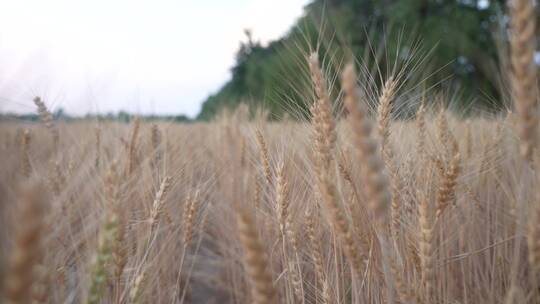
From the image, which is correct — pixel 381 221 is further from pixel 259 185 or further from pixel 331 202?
pixel 259 185

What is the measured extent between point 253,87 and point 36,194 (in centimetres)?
2132

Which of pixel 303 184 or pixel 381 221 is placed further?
pixel 303 184

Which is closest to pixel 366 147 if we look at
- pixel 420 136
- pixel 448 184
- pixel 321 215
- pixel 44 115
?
pixel 448 184

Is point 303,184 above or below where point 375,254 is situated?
above

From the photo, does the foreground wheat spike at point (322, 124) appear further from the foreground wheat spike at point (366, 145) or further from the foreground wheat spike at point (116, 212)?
the foreground wheat spike at point (116, 212)

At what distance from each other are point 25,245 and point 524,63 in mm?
749

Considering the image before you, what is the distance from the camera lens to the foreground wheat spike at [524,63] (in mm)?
615

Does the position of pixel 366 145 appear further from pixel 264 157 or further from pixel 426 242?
pixel 264 157

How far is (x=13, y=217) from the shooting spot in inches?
26.6

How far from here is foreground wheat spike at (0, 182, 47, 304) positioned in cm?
43

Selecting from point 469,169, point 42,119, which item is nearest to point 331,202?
point 469,169

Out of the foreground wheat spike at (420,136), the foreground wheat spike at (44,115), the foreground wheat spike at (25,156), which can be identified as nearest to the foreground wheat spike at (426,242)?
the foreground wheat spike at (420,136)

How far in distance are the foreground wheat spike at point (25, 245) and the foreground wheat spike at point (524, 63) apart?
707mm

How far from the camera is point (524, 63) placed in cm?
62
